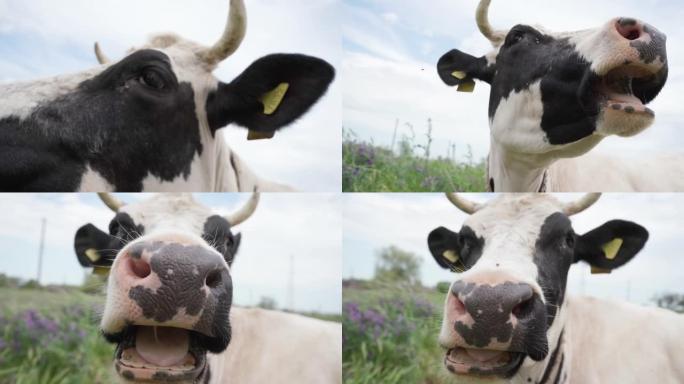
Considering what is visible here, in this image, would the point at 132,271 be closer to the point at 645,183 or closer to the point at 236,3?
the point at 236,3

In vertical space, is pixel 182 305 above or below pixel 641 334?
above

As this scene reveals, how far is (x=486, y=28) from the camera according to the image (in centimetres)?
251

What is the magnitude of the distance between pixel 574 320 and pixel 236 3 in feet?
5.84

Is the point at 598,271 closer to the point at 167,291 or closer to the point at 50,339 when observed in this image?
the point at 167,291

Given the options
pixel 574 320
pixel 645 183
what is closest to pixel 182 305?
pixel 574 320

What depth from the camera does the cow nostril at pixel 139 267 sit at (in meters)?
1.67

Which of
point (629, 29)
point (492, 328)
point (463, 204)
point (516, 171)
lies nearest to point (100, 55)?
point (463, 204)

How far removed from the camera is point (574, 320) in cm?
263

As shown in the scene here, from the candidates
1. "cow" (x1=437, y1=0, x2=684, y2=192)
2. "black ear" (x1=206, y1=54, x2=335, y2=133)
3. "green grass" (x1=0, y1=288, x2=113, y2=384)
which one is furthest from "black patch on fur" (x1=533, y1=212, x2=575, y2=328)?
"green grass" (x1=0, y1=288, x2=113, y2=384)

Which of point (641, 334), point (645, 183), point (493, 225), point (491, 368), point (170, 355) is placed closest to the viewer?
point (170, 355)

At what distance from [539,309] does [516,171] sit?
694 mm

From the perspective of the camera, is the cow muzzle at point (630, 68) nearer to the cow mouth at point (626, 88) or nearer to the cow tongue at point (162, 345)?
the cow mouth at point (626, 88)

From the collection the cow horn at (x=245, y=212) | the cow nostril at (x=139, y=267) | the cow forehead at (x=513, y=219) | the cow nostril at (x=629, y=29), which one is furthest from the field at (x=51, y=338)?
the cow nostril at (x=629, y=29)

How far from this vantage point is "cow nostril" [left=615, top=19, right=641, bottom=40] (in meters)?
1.87
